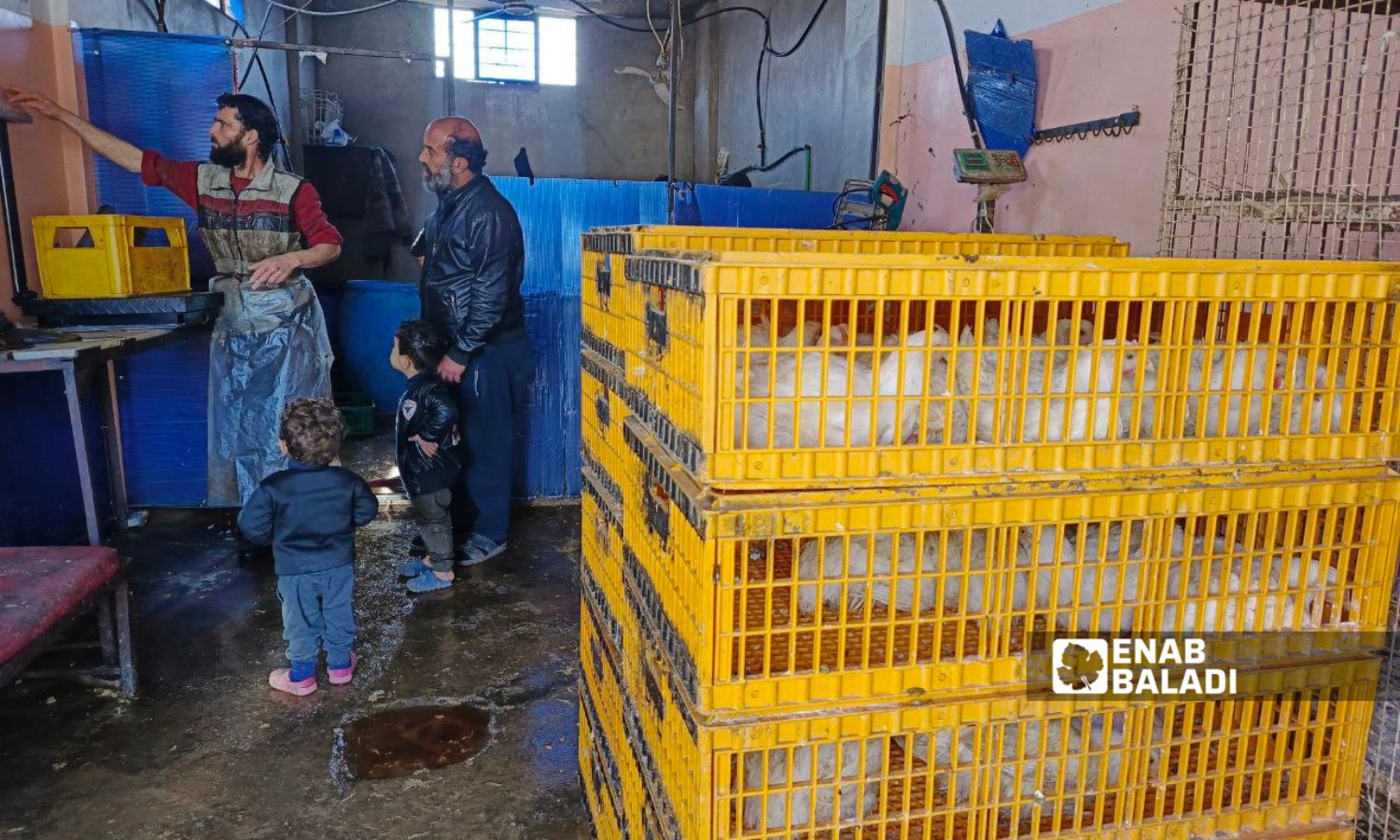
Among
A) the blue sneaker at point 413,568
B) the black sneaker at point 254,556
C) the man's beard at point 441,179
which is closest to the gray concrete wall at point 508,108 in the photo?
the man's beard at point 441,179

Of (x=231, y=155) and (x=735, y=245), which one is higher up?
(x=231, y=155)

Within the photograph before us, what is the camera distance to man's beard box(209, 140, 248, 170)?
14.3ft

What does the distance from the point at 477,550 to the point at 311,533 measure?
142 cm

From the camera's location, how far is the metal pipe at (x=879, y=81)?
5.68 m

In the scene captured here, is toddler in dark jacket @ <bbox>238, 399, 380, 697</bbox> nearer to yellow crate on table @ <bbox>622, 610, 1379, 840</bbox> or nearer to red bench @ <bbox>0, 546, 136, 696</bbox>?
red bench @ <bbox>0, 546, 136, 696</bbox>

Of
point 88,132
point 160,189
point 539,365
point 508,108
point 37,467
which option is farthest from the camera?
point 508,108

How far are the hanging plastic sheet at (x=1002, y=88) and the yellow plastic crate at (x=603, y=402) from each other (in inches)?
112

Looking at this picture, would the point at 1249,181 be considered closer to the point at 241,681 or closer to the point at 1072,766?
the point at 1072,766

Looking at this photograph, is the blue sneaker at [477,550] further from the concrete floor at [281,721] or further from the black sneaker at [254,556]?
the black sneaker at [254,556]

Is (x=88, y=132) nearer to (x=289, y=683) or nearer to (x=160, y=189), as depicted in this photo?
(x=160, y=189)

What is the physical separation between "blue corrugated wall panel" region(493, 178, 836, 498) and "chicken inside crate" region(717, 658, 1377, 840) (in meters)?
3.99

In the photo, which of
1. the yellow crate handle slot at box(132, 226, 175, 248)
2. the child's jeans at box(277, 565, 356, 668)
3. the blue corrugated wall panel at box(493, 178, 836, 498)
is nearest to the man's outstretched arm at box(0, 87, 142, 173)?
the yellow crate handle slot at box(132, 226, 175, 248)

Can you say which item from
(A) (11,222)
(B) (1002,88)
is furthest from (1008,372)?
(A) (11,222)

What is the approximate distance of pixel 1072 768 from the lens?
170 cm
